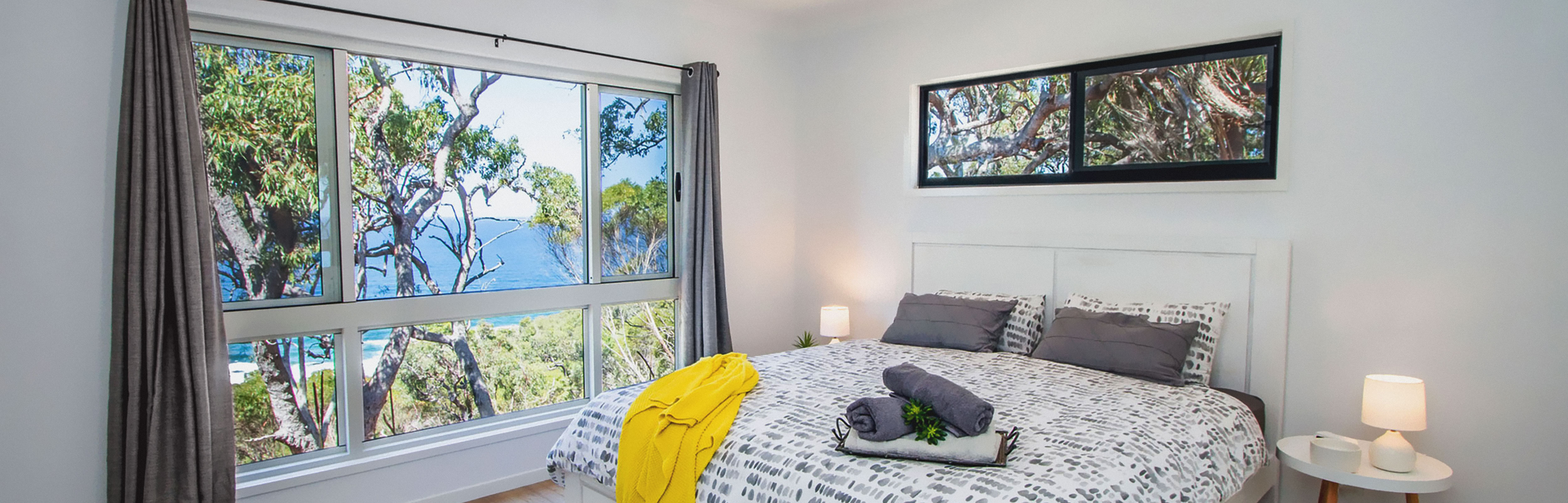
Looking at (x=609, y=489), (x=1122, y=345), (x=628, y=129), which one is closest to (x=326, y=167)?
(x=628, y=129)

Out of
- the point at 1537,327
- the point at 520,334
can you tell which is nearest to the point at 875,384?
the point at 520,334

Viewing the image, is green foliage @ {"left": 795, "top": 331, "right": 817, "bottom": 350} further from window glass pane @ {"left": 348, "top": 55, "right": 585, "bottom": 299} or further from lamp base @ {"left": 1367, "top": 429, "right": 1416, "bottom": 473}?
lamp base @ {"left": 1367, "top": 429, "right": 1416, "bottom": 473}

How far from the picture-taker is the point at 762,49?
4.48 metres

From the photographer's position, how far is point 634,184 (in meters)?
3.99

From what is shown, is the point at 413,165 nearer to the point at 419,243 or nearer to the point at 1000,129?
the point at 419,243

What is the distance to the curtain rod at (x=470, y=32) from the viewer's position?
278 centimetres

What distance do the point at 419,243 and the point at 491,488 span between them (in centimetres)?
115

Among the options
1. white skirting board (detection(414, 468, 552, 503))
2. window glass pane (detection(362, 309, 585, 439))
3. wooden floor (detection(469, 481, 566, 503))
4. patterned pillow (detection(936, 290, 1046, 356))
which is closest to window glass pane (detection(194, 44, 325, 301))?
window glass pane (detection(362, 309, 585, 439))

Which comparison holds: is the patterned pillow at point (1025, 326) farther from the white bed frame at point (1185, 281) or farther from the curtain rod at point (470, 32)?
the curtain rod at point (470, 32)

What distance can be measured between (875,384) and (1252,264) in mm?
1604

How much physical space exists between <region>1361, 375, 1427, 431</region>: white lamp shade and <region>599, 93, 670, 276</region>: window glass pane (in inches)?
123

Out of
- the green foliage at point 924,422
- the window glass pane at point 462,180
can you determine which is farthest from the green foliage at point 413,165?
the green foliage at point 924,422

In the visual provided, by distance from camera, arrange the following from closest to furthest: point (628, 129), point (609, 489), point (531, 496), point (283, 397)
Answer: point (609, 489)
point (283, 397)
point (531, 496)
point (628, 129)

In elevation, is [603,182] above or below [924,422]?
above
